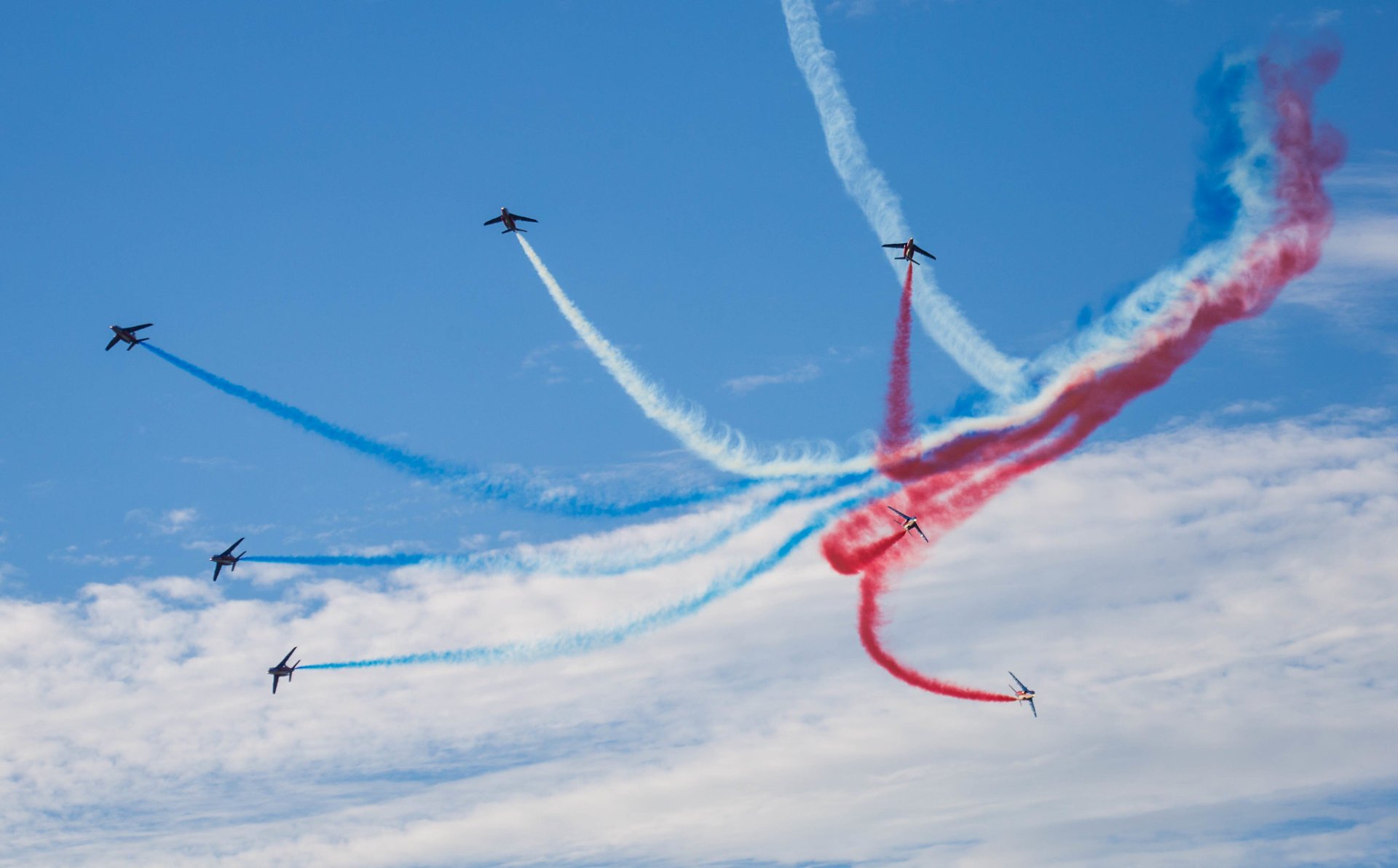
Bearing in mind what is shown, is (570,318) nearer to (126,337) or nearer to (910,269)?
(910,269)

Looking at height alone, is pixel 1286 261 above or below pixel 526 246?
below

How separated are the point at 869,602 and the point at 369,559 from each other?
30409 mm

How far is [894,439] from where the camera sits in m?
83.0

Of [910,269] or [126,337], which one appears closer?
[910,269]

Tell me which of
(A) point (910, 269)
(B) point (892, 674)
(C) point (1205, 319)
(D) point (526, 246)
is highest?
(D) point (526, 246)

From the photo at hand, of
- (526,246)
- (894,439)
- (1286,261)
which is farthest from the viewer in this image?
(526,246)

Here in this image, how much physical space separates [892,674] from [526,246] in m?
35.8

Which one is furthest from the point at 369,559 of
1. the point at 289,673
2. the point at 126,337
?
the point at 126,337

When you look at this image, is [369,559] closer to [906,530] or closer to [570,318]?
[570,318]

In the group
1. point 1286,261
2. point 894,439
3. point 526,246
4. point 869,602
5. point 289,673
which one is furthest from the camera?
point 289,673

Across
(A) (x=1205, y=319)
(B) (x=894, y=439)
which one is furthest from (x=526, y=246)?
(A) (x=1205, y=319)

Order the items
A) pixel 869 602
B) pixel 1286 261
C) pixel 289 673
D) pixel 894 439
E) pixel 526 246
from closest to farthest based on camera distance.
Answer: pixel 1286 261 → pixel 894 439 → pixel 869 602 → pixel 526 246 → pixel 289 673

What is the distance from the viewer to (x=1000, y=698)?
10062cm

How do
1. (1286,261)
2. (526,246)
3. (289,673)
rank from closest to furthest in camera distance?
(1286,261) → (526,246) → (289,673)
